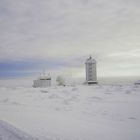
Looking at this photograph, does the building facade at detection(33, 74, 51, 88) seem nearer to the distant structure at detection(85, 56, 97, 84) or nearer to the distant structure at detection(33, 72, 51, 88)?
the distant structure at detection(33, 72, 51, 88)

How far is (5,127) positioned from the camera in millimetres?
5582

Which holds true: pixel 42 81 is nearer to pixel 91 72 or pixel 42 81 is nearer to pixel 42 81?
pixel 42 81

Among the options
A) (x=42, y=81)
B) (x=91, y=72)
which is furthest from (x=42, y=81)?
Answer: (x=91, y=72)

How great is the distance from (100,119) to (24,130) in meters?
2.74

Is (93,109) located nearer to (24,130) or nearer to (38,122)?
(38,122)

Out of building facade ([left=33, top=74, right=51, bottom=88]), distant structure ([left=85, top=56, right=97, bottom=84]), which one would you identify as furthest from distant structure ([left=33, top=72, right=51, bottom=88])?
distant structure ([left=85, top=56, right=97, bottom=84])

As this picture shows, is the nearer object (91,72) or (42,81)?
(91,72)

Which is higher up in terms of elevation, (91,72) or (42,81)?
(91,72)

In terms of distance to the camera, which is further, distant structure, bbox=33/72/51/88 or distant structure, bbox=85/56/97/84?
distant structure, bbox=33/72/51/88

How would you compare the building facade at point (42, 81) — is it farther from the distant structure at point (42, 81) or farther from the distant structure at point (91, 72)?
the distant structure at point (91, 72)

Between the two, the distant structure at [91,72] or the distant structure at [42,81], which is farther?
the distant structure at [42,81]

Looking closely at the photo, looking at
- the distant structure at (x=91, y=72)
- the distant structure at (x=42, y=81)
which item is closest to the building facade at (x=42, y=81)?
the distant structure at (x=42, y=81)

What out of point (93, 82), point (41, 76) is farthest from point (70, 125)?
point (41, 76)

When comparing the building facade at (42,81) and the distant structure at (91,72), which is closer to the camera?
the distant structure at (91,72)
